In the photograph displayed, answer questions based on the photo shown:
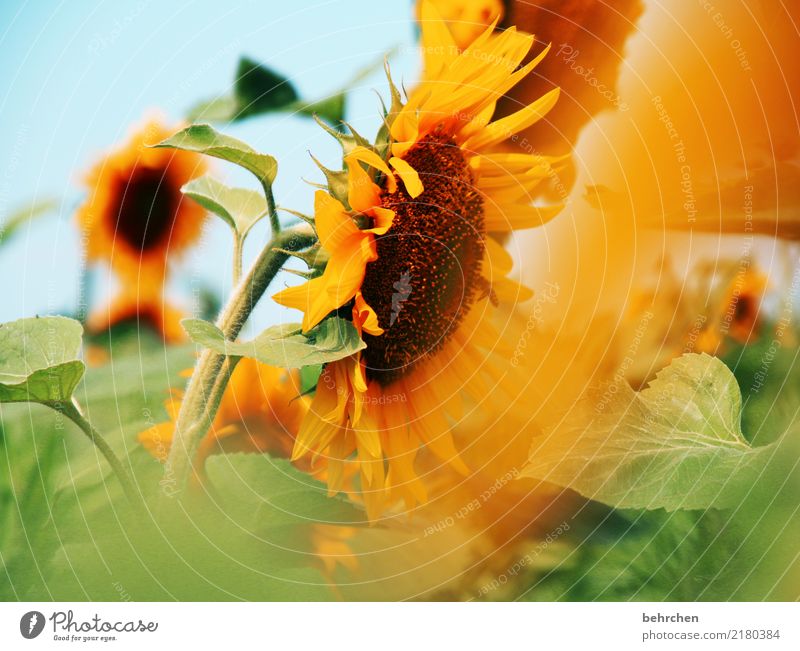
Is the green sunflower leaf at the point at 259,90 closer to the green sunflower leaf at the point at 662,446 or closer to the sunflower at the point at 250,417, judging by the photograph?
the sunflower at the point at 250,417

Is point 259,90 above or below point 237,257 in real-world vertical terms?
above

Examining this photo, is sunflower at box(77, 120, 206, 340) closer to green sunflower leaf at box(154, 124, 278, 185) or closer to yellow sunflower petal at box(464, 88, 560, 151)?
green sunflower leaf at box(154, 124, 278, 185)

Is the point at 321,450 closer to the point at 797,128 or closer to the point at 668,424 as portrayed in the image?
the point at 668,424

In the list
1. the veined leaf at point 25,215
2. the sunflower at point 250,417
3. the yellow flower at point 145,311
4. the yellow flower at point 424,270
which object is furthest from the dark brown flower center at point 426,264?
the veined leaf at point 25,215

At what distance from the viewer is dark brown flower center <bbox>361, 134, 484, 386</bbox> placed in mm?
713

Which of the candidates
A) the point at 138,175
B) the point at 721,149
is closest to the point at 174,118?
the point at 138,175

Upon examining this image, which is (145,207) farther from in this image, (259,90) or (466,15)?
(466,15)

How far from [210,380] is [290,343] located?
0.38ft

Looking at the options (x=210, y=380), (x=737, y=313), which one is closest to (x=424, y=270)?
(x=210, y=380)

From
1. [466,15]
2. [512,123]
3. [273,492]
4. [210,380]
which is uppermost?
[466,15]

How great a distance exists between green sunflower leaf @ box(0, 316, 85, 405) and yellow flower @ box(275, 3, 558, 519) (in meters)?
0.22

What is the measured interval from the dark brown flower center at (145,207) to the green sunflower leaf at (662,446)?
1.38ft

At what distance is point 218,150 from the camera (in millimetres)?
765

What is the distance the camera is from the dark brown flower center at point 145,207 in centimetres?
82
